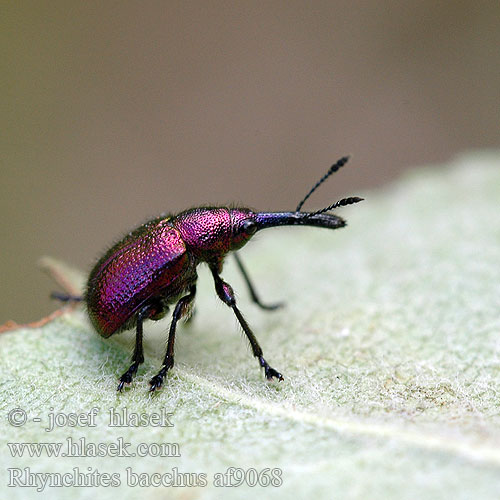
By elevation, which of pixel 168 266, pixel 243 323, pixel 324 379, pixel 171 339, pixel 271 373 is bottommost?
pixel 324 379

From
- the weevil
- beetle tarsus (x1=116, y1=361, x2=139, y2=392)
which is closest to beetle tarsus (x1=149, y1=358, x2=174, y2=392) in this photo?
the weevil

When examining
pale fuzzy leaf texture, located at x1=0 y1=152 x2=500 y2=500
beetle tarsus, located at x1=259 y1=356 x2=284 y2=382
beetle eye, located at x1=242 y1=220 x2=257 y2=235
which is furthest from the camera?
beetle eye, located at x1=242 y1=220 x2=257 y2=235

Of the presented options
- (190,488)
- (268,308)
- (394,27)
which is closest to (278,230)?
(268,308)

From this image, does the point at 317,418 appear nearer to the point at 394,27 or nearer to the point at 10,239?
the point at 10,239

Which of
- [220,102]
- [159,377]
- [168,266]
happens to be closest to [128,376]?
[159,377]

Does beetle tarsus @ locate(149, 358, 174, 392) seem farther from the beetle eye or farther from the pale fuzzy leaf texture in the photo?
the beetle eye

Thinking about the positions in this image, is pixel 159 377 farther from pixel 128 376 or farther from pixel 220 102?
pixel 220 102
